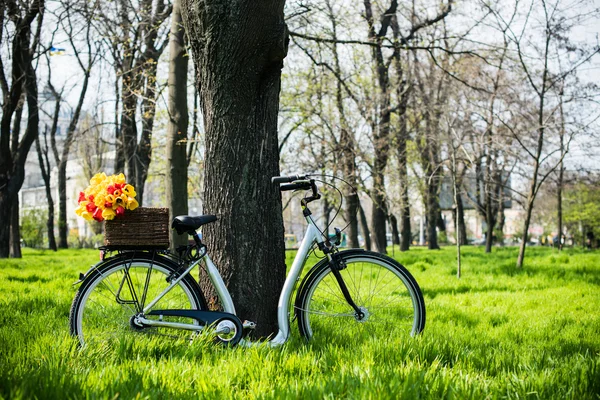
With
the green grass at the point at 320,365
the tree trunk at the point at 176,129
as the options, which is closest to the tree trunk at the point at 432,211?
the tree trunk at the point at 176,129

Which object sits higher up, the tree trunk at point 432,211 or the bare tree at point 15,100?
the bare tree at point 15,100

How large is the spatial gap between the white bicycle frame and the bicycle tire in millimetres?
63

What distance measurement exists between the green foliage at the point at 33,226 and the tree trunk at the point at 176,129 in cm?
2211

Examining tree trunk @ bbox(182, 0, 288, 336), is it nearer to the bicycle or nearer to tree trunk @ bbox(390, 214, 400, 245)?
the bicycle

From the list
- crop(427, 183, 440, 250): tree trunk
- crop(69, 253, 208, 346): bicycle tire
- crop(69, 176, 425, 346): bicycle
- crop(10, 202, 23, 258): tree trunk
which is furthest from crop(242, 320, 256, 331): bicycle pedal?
crop(427, 183, 440, 250): tree trunk

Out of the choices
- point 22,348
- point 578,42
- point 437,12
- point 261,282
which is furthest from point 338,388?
point 437,12

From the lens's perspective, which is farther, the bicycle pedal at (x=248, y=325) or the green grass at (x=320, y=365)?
the bicycle pedal at (x=248, y=325)

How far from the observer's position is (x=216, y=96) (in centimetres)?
422

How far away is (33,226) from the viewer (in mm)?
29031

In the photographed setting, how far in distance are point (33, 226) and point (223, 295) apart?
93.0 ft

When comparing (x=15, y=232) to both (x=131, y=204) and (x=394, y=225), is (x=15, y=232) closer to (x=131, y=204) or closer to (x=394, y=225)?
(x=131, y=204)

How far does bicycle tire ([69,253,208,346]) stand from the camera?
381 cm

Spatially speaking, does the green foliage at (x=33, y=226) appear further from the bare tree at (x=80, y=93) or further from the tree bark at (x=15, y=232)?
the tree bark at (x=15, y=232)

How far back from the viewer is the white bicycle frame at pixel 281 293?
3.84 m
